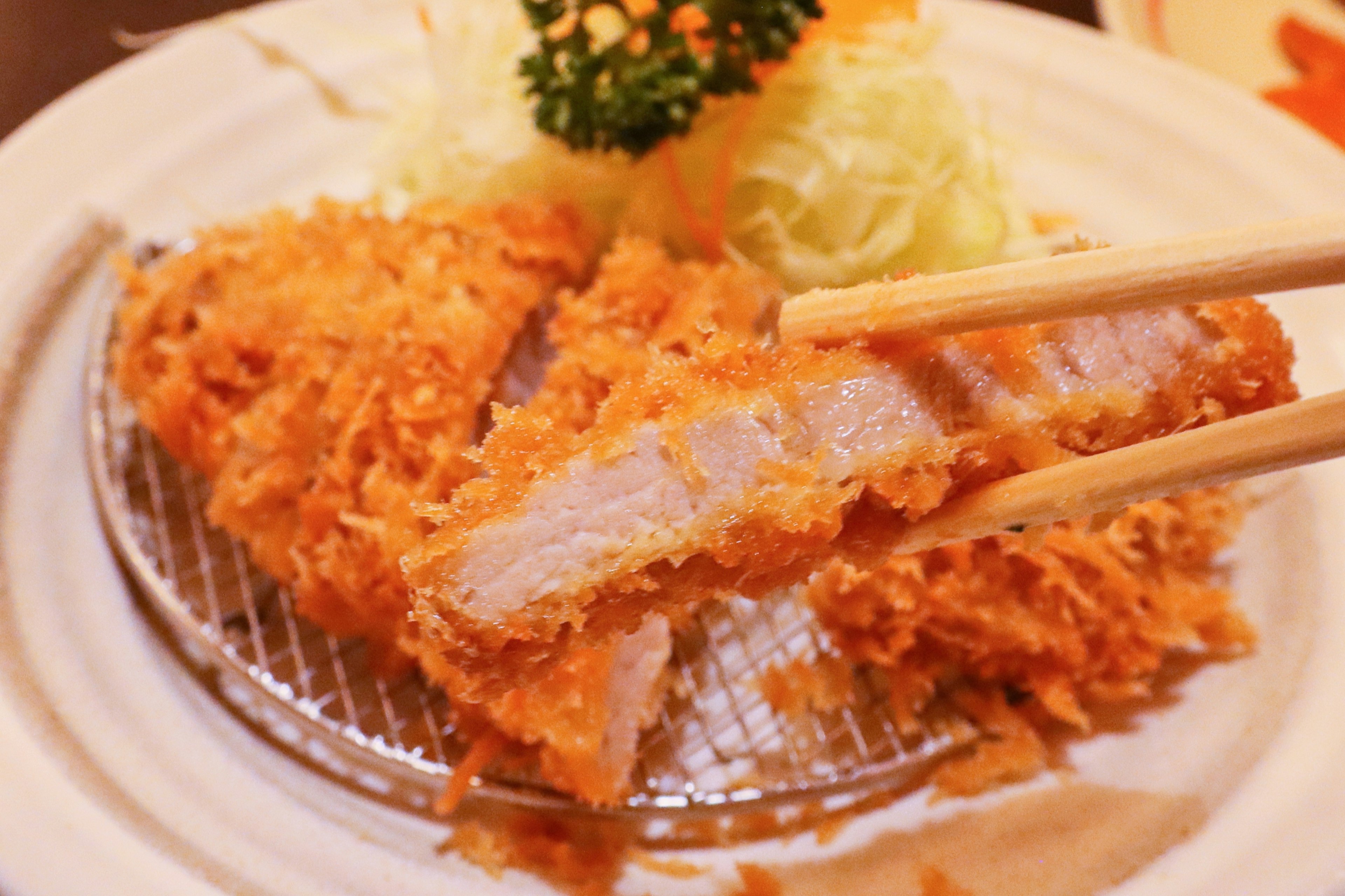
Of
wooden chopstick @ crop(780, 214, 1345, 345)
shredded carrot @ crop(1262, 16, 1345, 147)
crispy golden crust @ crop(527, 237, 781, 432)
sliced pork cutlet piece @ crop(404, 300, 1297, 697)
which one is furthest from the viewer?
shredded carrot @ crop(1262, 16, 1345, 147)

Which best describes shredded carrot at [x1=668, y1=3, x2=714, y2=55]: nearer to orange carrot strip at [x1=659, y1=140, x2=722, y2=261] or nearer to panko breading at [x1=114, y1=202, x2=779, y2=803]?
orange carrot strip at [x1=659, y1=140, x2=722, y2=261]

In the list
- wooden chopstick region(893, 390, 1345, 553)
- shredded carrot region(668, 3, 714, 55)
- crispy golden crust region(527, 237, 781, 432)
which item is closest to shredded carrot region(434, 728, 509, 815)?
crispy golden crust region(527, 237, 781, 432)

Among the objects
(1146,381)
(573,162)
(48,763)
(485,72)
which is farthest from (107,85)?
(1146,381)

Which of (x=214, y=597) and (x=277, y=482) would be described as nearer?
(x=277, y=482)

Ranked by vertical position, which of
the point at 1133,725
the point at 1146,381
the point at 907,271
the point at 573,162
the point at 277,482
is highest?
the point at 907,271

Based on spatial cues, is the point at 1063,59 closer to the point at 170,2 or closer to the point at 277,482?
the point at 277,482

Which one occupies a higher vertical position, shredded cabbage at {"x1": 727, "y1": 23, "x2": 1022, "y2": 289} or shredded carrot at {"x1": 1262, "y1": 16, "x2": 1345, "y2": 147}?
shredded cabbage at {"x1": 727, "y1": 23, "x2": 1022, "y2": 289}

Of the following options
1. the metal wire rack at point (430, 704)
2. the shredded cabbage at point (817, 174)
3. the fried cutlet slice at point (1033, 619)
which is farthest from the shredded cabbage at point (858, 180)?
the metal wire rack at point (430, 704)
